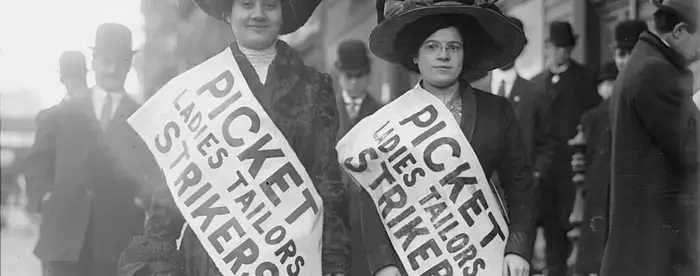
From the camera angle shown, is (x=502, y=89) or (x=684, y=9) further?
(x=502, y=89)

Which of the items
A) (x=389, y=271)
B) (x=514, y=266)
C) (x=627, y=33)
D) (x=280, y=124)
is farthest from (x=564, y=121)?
(x=280, y=124)

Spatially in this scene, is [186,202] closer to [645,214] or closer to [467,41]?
[467,41]

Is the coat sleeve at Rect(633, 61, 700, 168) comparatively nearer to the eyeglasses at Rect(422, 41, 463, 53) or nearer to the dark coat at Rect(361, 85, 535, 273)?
the dark coat at Rect(361, 85, 535, 273)

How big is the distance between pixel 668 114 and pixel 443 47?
97 cm

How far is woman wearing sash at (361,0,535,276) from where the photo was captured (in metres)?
3.80

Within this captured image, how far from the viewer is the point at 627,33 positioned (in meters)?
5.18

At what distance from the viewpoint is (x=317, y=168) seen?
3.79m

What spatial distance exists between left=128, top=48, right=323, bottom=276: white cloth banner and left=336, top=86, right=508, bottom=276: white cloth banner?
0.26 meters

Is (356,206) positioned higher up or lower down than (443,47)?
lower down

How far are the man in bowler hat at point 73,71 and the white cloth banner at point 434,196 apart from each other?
1110 millimetres

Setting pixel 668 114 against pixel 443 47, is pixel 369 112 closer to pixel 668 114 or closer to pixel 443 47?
pixel 443 47

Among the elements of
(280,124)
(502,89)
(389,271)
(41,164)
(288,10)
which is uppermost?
(288,10)

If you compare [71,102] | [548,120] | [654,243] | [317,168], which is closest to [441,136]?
[317,168]

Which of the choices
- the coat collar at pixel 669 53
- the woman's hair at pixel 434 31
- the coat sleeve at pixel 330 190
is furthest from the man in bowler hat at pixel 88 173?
the coat collar at pixel 669 53
